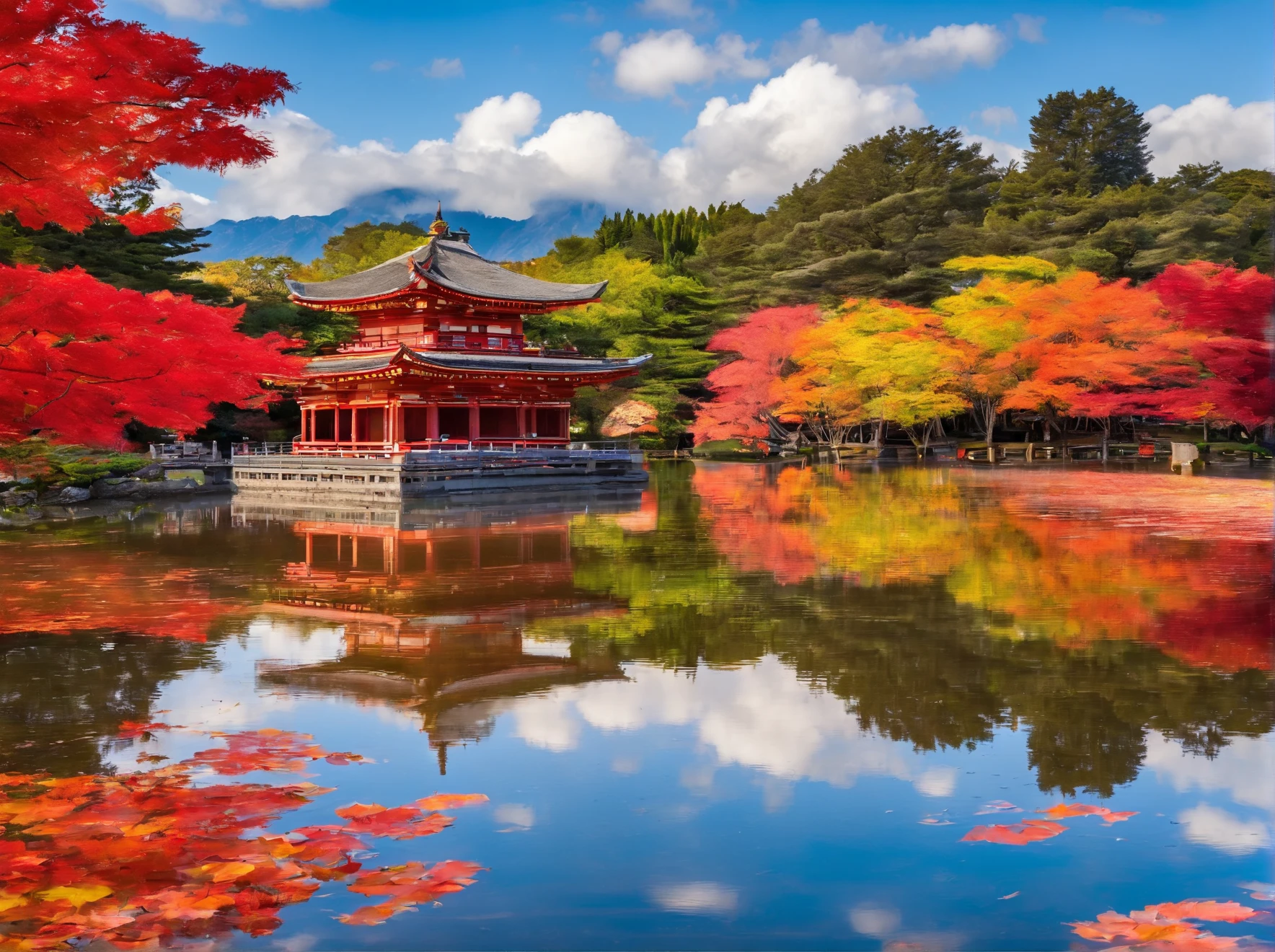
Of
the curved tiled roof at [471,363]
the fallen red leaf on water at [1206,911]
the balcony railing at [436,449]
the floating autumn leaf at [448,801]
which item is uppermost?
the curved tiled roof at [471,363]

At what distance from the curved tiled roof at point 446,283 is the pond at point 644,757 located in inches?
806

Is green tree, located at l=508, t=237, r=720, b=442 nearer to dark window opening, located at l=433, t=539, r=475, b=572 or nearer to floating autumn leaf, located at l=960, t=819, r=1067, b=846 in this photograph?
dark window opening, located at l=433, t=539, r=475, b=572

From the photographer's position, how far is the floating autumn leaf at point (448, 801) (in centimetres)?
517

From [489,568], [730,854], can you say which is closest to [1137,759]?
[730,854]

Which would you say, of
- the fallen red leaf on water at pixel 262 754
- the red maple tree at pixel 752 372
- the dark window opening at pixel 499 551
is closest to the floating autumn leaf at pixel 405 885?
the fallen red leaf on water at pixel 262 754

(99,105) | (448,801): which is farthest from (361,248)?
(448,801)

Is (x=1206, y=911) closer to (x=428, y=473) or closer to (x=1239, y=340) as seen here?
(x=1239, y=340)

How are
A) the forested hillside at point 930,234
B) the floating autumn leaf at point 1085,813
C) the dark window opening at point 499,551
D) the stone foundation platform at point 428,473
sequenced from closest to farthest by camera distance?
the floating autumn leaf at point 1085,813, the dark window opening at point 499,551, the stone foundation platform at point 428,473, the forested hillside at point 930,234

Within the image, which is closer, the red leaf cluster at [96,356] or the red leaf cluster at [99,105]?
the red leaf cluster at [99,105]

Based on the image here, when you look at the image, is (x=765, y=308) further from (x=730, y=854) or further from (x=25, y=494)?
(x=730, y=854)

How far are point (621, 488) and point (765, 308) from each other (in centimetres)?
1995

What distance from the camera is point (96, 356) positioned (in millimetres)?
7652

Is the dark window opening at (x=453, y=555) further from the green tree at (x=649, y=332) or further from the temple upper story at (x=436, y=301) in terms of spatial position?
the green tree at (x=649, y=332)

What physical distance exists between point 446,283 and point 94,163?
25727mm
